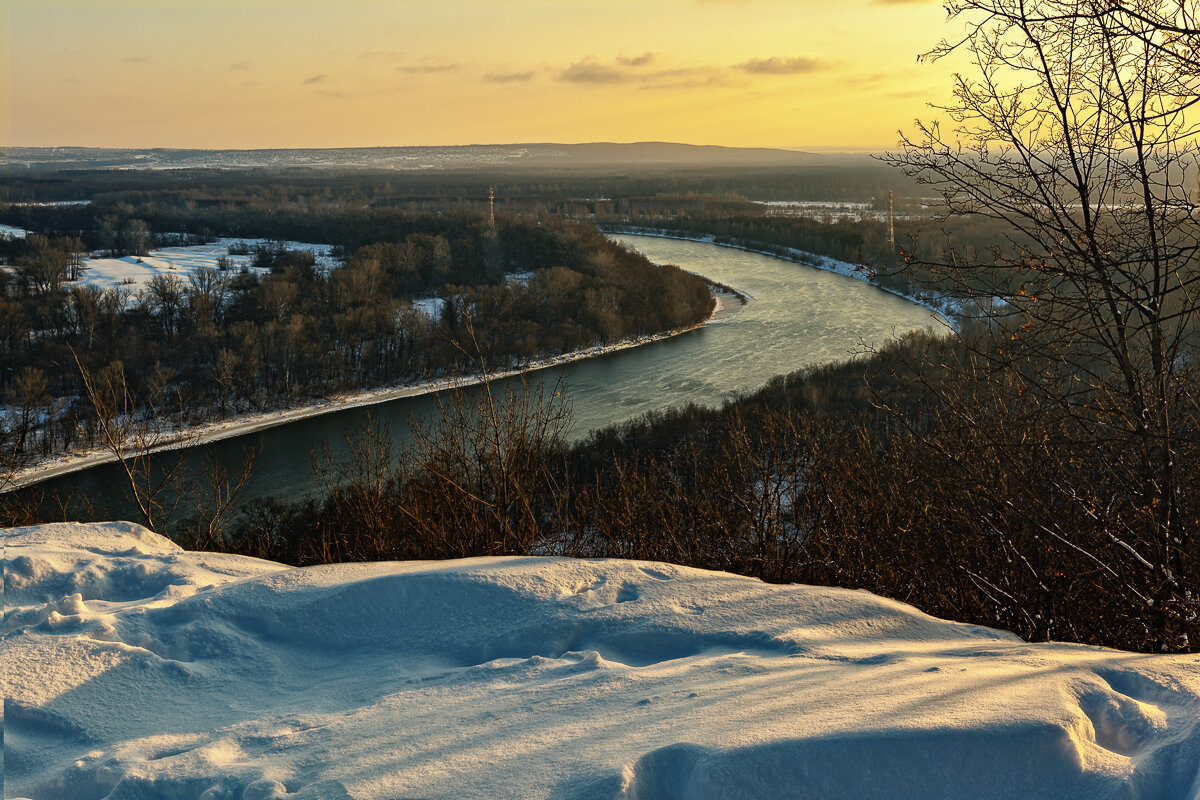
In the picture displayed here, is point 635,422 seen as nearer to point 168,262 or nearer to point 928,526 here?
point 928,526

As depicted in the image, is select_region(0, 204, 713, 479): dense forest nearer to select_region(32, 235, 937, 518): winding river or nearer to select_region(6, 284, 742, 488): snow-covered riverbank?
select_region(6, 284, 742, 488): snow-covered riverbank

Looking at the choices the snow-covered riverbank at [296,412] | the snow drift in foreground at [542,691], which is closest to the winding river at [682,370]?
the snow-covered riverbank at [296,412]

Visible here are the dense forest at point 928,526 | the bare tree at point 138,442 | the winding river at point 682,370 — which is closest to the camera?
the dense forest at point 928,526

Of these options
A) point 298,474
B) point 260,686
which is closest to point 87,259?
point 298,474

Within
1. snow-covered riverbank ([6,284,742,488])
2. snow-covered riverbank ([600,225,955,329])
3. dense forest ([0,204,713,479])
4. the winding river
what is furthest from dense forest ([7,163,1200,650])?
the winding river

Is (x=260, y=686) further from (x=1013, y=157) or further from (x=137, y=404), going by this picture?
(x=137, y=404)

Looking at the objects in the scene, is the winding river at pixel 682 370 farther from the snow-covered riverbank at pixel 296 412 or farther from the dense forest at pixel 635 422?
the dense forest at pixel 635 422

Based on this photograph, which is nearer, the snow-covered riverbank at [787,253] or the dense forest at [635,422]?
the dense forest at [635,422]
